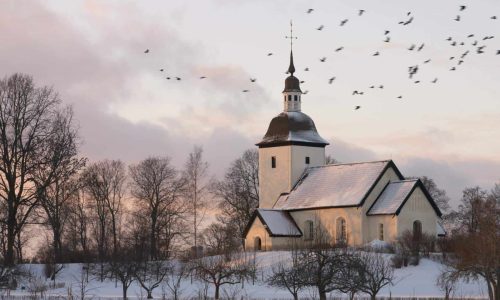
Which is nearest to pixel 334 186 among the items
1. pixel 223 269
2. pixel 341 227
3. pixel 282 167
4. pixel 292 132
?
pixel 341 227

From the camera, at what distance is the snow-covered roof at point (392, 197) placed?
6988cm

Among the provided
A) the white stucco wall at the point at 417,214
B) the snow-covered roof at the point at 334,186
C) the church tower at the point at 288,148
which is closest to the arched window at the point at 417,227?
the white stucco wall at the point at 417,214

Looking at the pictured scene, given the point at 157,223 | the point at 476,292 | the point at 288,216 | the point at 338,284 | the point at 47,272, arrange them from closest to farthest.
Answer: the point at 338,284
the point at 476,292
the point at 47,272
the point at 288,216
the point at 157,223

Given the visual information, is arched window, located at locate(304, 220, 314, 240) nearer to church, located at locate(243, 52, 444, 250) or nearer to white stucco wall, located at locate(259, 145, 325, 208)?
church, located at locate(243, 52, 444, 250)

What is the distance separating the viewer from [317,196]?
2960 inches

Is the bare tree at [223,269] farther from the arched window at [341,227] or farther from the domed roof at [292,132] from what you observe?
the domed roof at [292,132]

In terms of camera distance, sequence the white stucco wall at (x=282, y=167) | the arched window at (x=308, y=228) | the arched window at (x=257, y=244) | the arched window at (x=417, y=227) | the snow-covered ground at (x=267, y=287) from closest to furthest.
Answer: the snow-covered ground at (x=267, y=287) → the arched window at (x=417, y=227) → the arched window at (x=308, y=228) → the arched window at (x=257, y=244) → the white stucco wall at (x=282, y=167)

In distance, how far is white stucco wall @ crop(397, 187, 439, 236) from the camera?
69.8m

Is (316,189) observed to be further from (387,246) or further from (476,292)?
(476,292)

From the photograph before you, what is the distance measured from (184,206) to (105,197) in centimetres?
622

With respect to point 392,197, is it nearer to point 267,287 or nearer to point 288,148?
point 288,148

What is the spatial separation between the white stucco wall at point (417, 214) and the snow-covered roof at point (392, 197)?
54cm

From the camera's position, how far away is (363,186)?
72.6 m

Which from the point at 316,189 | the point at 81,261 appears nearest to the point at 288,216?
the point at 316,189
